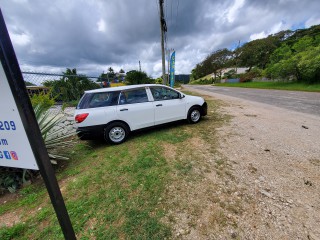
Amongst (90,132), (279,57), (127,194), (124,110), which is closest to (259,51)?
(279,57)

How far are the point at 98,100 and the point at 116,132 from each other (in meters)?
1.00

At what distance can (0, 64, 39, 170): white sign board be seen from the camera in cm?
96

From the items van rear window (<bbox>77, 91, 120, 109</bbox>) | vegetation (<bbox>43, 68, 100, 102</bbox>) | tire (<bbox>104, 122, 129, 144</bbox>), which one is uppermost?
vegetation (<bbox>43, 68, 100, 102</bbox>)

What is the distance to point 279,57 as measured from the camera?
2897 cm

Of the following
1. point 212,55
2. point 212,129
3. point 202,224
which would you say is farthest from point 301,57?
point 212,55

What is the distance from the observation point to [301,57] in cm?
1950

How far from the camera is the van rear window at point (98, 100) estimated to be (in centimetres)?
391

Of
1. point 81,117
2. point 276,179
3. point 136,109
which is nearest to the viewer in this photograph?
point 276,179

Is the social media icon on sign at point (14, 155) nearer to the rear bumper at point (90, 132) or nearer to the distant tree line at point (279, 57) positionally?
the rear bumper at point (90, 132)

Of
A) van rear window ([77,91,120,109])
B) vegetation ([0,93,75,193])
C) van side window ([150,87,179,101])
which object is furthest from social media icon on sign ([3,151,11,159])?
van side window ([150,87,179,101])

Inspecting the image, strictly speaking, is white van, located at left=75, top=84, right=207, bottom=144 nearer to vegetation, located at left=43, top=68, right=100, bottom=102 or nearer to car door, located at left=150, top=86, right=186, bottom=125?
car door, located at left=150, top=86, right=186, bottom=125

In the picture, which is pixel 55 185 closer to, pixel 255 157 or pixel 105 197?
pixel 105 197

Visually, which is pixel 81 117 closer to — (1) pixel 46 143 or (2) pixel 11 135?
(1) pixel 46 143

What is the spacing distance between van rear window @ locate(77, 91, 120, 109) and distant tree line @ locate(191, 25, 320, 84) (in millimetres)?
22253
